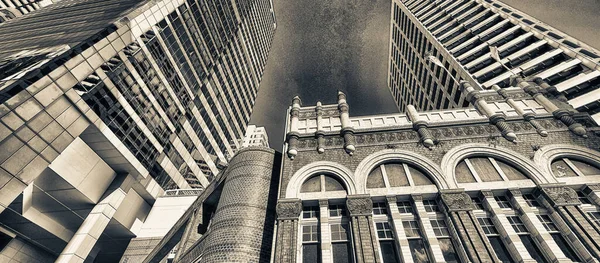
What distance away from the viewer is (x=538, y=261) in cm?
1165

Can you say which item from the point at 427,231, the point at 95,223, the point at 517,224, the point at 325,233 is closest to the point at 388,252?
the point at 427,231

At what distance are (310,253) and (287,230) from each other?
1686mm

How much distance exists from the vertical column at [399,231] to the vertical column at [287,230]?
17.2 ft

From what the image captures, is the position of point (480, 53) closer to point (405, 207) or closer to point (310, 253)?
point (405, 207)

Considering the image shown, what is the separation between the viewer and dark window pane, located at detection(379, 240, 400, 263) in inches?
494

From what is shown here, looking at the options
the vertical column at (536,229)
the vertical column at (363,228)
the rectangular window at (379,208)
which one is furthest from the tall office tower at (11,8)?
the vertical column at (536,229)

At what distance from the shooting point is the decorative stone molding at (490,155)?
47.6 ft

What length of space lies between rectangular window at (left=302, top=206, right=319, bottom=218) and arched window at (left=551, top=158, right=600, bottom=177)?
570 inches

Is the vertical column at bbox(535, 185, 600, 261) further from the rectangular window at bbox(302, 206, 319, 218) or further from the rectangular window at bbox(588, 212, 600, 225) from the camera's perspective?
the rectangular window at bbox(302, 206, 319, 218)

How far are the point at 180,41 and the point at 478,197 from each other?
3887cm

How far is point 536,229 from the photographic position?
1238cm

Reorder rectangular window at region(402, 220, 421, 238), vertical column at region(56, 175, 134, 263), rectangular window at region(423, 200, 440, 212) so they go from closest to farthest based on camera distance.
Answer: rectangular window at region(402, 220, 421, 238)
rectangular window at region(423, 200, 440, 212)
vertical column at region(56, 175, 134, 263)

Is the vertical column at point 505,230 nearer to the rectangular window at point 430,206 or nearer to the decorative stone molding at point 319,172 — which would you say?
the rectangular window at point 430,206

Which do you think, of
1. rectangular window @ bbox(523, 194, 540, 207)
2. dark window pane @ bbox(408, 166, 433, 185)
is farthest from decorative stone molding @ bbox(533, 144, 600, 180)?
dark window pane @ bbox(408, 166, 433, 185)
